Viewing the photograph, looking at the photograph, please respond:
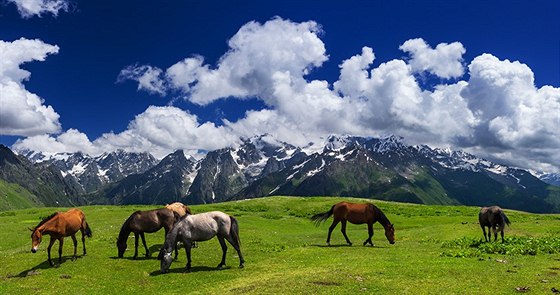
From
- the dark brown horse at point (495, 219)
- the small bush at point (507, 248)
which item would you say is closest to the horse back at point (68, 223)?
the small bush at point (507, 248)

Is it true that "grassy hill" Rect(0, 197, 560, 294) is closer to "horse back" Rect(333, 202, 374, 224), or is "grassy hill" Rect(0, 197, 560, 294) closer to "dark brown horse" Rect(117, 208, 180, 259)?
"dark brown horse" Rect(117, 208, 180, 259)

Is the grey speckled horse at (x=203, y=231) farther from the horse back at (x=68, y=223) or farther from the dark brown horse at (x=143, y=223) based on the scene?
the horse back at (x=68, y=223)

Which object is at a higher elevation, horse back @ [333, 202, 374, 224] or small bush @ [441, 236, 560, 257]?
horse back @ [333, 202, 374, 224]

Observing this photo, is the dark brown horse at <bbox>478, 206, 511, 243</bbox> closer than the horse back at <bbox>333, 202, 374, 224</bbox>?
Yes

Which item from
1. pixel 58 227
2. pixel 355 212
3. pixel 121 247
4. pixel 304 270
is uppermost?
pixel 355 212

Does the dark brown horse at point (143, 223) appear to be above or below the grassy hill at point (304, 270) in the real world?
above

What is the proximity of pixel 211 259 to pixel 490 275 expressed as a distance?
55.7 feet

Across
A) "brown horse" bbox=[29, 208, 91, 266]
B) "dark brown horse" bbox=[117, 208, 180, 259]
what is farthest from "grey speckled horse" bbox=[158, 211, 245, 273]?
"brown horse" bbox=[29, 208, 91, 266]

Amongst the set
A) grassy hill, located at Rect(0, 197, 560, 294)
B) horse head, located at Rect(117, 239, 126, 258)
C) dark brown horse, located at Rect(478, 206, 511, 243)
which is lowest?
grassy hill, located at Rect(0, 197, 560, 294)

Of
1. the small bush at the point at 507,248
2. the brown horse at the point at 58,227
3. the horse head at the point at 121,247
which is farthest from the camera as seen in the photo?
the horse head at the point at 121,247

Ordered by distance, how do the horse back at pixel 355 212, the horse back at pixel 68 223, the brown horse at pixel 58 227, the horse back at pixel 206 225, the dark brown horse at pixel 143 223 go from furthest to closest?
the horse back at pixel 355 212 < the dark brown horse at pixel 143 223 < the horse back at pixel 68 223 < the brown horse at pixel 58 227 < the horse back at pixel 206 225

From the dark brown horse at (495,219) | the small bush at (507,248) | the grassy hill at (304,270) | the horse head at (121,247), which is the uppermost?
the dark brown horse at (495,219)

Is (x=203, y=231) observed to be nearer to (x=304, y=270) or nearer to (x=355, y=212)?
(x=304, y=270)

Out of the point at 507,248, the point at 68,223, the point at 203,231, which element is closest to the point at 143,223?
the point at 68,223
